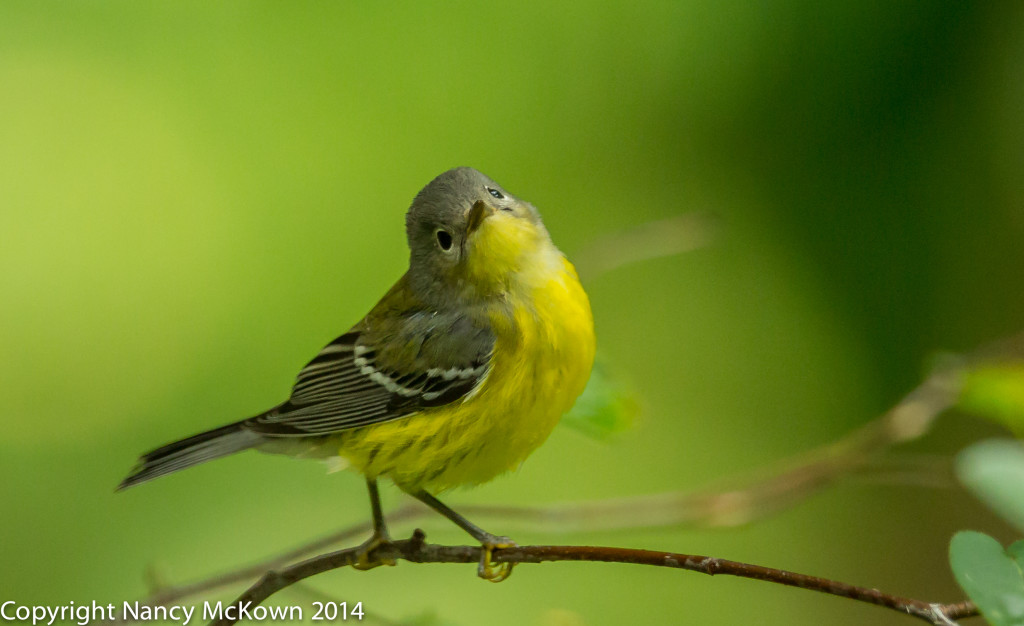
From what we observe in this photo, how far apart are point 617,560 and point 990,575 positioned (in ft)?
1.79

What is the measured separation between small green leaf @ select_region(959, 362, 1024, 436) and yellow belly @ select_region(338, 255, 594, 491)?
981 millimetres

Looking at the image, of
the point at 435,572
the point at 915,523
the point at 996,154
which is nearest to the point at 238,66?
the point at 435,572

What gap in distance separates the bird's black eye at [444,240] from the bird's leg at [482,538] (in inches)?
27.2

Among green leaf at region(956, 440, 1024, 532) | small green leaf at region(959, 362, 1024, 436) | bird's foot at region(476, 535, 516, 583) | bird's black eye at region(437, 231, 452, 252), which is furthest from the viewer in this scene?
bird's black eye at region(437, 231, 452, 252)

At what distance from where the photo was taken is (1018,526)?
1.65 m

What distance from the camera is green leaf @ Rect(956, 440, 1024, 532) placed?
1684 millimetres

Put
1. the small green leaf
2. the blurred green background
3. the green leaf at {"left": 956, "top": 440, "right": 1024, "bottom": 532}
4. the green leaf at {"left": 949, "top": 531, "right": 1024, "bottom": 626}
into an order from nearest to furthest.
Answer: the green leaf at {"left": 949, "top": 531, "right": 1024, "bottom": 626}, the green leaf at {"left": 956, "top": 440, "right": 1024, "bottom": 532}, the small green leaf, the blurred green background

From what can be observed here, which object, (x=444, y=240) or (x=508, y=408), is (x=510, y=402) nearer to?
(x=508, y=408)

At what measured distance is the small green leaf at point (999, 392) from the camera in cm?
240

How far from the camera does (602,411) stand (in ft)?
7.98

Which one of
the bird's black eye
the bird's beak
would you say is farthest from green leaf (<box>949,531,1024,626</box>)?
the bird's black eye

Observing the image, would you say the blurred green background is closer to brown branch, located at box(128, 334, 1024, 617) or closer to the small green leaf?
brown branch, located at box(128, 334, 1024, 617)

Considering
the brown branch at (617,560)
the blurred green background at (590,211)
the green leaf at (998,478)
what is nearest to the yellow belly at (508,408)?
the brown branch at (617,560)

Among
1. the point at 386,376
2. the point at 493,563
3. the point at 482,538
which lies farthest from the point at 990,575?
the point at 386,376
